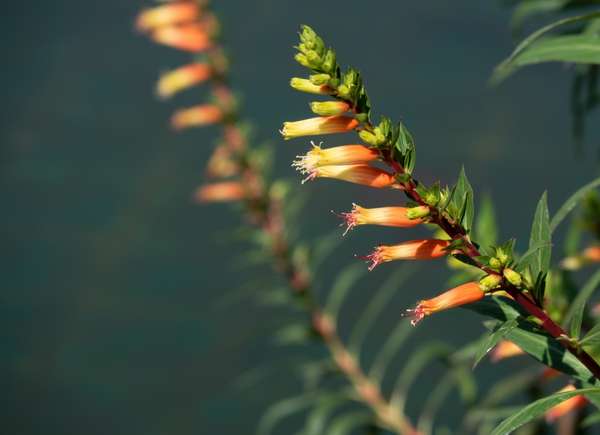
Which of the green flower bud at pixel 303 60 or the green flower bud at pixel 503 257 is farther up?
the green flower bud at pixel 303 60

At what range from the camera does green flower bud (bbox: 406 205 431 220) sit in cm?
39

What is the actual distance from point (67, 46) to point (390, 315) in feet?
4.94

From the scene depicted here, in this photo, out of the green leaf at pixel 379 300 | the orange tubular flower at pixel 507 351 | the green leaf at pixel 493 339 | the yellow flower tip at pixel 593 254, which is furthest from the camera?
the green leaf at pixel 379 300

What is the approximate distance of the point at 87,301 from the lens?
2719 mm

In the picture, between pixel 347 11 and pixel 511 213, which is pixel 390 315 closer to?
pixel 511 213

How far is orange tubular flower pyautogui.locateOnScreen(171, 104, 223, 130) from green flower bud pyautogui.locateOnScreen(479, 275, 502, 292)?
2.78ft

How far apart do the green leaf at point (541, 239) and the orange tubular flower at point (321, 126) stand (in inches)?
4.0

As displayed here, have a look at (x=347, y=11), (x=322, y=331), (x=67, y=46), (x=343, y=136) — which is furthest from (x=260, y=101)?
(x=322, y=331)

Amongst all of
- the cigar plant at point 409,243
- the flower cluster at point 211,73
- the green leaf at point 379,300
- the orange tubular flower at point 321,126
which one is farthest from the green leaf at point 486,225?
the flower cluster at point 211,73

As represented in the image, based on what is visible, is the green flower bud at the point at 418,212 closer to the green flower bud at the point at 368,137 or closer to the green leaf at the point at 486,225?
the green flower bud at the point at 368,137

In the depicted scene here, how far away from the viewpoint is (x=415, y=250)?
43 centimetres

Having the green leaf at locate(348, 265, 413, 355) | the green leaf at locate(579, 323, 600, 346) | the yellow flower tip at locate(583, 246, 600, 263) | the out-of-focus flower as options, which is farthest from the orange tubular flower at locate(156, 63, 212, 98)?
the green leaf at locate(579, 323, 600, 346)

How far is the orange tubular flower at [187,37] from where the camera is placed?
1211mm

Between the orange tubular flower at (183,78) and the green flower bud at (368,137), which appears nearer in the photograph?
the green flower bud at (368,137)
